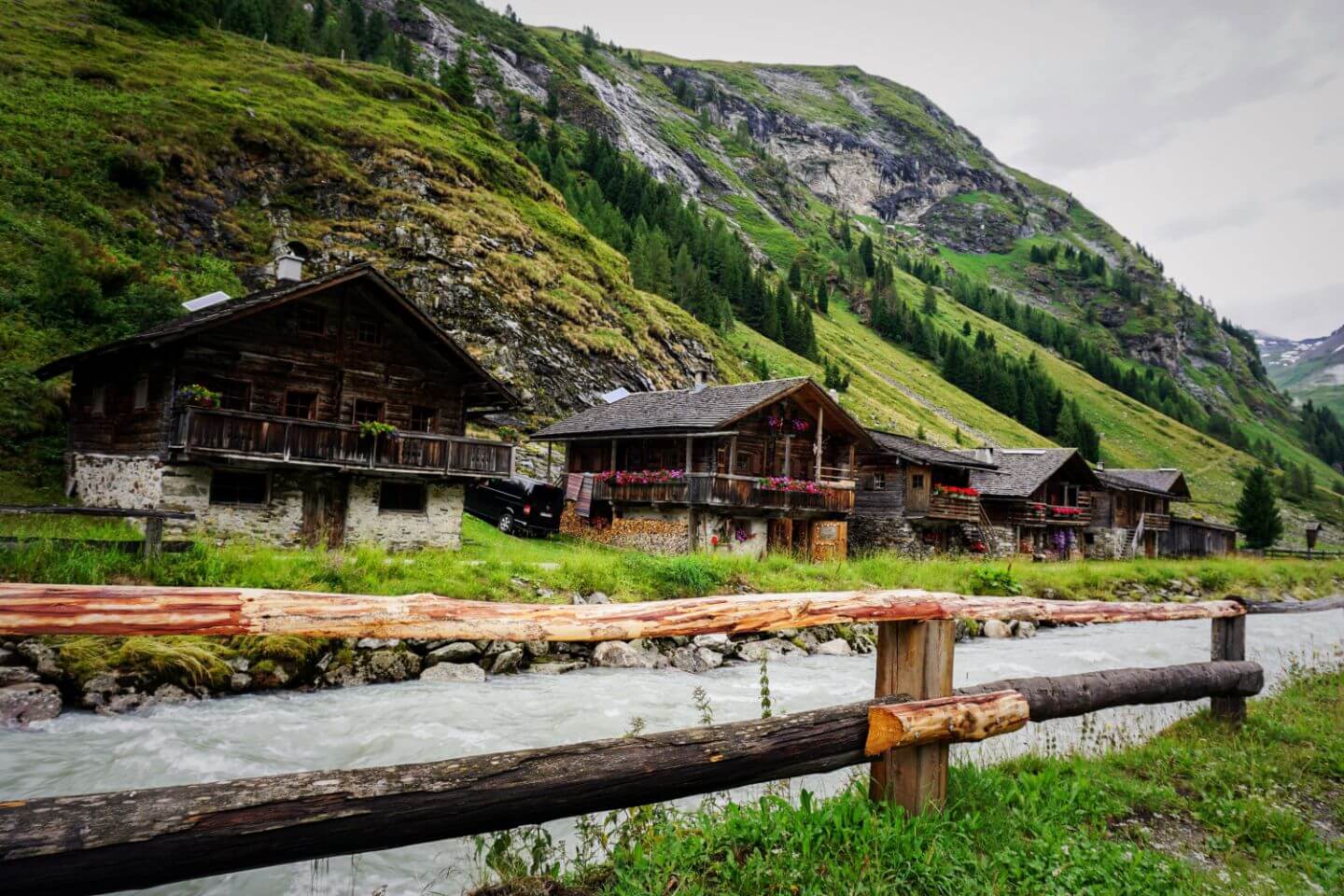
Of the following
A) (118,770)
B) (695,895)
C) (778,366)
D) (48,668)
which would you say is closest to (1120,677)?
(695,895)

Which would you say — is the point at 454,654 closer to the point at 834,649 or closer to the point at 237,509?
the point at 834,649

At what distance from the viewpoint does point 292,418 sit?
2095cm

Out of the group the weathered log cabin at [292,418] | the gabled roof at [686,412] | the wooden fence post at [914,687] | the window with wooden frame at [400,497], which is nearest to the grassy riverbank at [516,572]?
the weathered log cabin at [292,418]

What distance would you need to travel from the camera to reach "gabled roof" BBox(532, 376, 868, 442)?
28.7 m

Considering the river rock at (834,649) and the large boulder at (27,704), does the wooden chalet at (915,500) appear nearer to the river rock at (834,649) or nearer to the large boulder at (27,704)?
the river rock at (834,649)

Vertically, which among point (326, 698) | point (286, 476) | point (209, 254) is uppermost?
point (209, 254)

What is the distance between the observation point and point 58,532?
15891 millimetres

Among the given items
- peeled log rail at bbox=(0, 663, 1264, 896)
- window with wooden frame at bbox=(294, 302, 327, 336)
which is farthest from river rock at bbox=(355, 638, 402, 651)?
window with wooden frame at bbox=(294, 302, 327, 336)

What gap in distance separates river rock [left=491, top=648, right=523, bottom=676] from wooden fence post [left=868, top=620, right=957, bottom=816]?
399 inches

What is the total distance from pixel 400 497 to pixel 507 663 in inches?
485

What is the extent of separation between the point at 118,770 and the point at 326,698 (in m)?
3.38

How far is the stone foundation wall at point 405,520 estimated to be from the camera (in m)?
22.8

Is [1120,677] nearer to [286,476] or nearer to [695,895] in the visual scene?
[695,895]

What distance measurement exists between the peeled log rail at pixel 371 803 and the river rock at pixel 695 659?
11.0 m
